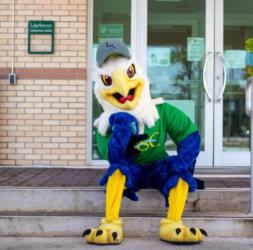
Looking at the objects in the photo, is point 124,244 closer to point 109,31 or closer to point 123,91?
point 123,91

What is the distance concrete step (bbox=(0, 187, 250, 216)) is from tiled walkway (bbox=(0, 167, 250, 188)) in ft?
0.99

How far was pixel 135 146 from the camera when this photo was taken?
15.1 feet

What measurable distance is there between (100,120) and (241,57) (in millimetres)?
3217

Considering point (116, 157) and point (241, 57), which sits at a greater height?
point (241, 57)

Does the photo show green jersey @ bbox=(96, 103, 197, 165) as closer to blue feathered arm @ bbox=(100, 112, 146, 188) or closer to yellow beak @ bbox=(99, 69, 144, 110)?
blue feathered arm @ bbox=(100, 112, 146, 188)

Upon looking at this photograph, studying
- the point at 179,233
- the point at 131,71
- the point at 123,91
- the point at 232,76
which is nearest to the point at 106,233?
the point at 179,233

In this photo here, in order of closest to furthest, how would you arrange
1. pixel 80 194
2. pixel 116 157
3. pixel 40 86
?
pixel 116 157
pixel 80 194
pixel 40 86

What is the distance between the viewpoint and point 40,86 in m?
6.92

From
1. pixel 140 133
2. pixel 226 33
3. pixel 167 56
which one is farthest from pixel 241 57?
pixel 140 133

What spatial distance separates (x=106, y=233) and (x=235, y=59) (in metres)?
3.70

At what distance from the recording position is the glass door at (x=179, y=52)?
7.24m

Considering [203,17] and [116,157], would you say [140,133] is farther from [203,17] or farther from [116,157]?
[203,17]

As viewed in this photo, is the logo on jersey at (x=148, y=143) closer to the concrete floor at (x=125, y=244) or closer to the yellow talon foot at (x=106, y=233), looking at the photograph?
the yellow talon foot at (x=106, y=233)

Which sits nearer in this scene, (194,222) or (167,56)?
(194,222)
